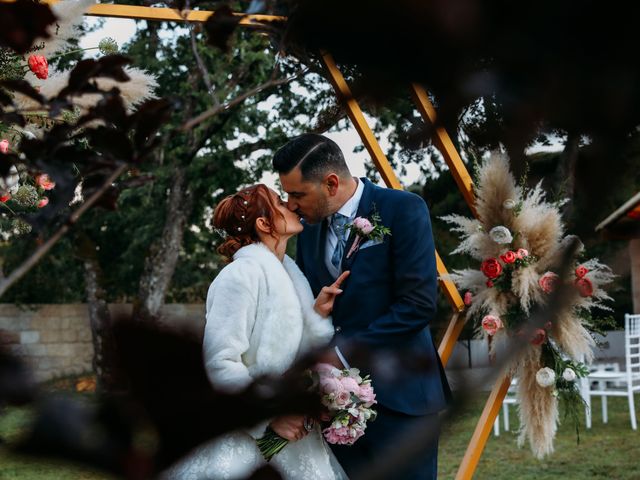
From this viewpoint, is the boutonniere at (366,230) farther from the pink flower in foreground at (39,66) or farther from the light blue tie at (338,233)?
the pink flower in foreground at (39,66)

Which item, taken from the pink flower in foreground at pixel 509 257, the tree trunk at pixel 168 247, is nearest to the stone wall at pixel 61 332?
the tree trunk at pixel 168 247

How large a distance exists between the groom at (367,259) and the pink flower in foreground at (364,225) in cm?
5

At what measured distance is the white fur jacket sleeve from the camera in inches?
80.7

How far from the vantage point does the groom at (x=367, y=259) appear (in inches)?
87.7

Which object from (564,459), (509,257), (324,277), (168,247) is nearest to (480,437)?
(509,257)

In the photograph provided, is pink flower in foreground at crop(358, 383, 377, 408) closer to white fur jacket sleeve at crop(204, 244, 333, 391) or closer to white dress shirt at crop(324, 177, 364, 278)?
white fur jacket sleeve at crop(204, 244, 333, 391)

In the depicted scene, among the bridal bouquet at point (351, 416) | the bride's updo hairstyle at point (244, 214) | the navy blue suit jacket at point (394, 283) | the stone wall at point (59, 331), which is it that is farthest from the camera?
the stone wall at point (59, 331)

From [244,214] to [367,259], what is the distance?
35 centimetres

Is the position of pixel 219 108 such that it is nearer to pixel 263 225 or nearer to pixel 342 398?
pixel 342 398

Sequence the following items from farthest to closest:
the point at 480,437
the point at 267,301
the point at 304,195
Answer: the point at 480,437 < the point at 304,195 < the point at 267,301

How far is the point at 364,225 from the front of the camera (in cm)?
227

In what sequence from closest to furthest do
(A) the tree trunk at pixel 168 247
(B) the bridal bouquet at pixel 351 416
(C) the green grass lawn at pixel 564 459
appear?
(B) the bridal bouquet at pixel 351 416 → (C) the green grass lawn at pixel 564 459 → (A) the tree trunk at pixel 168 247

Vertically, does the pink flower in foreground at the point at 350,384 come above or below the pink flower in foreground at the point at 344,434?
above

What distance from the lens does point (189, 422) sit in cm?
41
